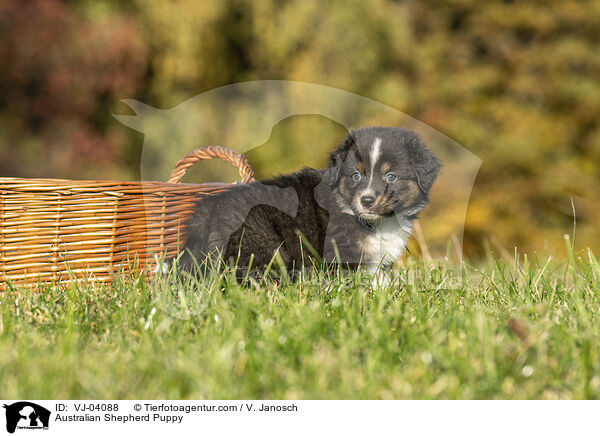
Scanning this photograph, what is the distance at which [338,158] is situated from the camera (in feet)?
11.1

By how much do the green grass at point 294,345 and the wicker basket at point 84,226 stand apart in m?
0.54

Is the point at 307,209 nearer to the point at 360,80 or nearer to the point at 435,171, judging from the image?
the point at 435,171

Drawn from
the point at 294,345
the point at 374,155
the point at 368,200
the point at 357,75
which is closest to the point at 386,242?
the point at 368,200

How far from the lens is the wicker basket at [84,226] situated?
327cm

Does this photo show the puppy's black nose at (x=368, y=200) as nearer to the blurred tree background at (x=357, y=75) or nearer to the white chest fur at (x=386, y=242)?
the white chest fur at (x=386, y=242)

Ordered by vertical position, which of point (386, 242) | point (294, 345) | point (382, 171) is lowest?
point (294, 345)

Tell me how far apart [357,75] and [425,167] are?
4.19 metres

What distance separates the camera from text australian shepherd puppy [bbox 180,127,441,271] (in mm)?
3254

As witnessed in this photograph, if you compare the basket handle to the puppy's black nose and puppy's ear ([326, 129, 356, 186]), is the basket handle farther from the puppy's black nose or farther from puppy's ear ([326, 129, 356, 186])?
the puppy's black nose
